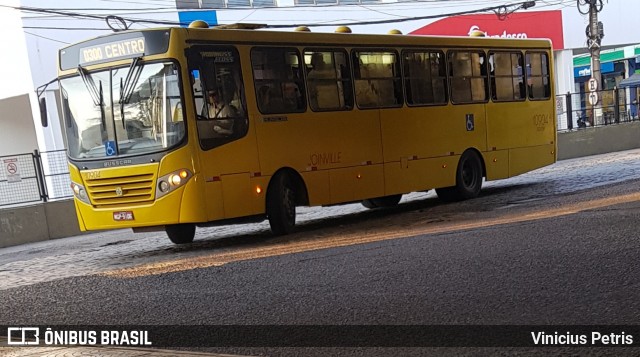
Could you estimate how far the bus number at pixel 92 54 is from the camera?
984 centimetres

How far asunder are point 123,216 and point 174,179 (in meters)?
1.02

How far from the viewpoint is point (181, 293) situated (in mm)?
6699

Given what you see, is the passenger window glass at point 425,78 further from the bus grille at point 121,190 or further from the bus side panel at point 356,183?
the bus grille at point 121,190

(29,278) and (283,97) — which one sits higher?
(283,97)

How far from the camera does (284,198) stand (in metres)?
10.5

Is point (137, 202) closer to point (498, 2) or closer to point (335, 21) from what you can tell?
point (335, 21)

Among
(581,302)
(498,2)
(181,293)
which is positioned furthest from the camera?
(498,2)

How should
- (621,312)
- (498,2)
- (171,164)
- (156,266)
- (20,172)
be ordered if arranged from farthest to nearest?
1. (498,2)
2. (20,172)
3. (171,164)
4. (156,266)
5. (621,312)

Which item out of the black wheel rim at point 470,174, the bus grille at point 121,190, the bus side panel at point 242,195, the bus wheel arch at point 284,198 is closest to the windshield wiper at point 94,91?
the bus grille at point 121,190

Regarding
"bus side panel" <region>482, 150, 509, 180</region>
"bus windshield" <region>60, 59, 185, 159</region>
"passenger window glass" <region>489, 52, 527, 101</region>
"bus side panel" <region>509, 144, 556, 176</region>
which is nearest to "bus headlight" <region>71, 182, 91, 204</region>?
"bus windshield" <region>60, 59, 185, 159</region>

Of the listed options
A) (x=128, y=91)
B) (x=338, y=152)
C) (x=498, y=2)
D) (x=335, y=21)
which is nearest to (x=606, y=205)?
(x=338, y=152)

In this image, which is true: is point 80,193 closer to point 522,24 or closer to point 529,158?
point 529,158

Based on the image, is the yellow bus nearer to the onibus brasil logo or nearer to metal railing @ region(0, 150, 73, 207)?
the onibus brasil logo

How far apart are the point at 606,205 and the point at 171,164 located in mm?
6393
